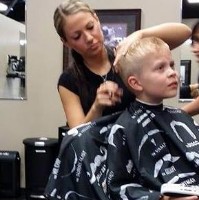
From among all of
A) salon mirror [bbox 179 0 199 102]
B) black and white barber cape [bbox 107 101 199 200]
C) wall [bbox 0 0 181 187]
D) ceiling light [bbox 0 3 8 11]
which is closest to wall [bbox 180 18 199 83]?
salon mirror [bbox 179 0 199 102]

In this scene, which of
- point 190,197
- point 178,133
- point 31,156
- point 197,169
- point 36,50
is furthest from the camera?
point 36,50

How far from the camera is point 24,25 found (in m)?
3.77

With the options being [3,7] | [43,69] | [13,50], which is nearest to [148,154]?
[43,69]

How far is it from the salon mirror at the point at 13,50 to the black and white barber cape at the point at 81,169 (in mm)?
2731

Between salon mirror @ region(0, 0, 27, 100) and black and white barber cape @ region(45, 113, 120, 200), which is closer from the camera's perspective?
black and white barber cape @ region(45, 113, 120, 200)

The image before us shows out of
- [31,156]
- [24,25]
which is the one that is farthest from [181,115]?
[24,25]

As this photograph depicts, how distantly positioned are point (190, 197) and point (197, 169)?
0.21 m

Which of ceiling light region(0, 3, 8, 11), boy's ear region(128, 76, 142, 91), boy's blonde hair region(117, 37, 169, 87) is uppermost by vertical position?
ceiling light region(0, 3, 8, 11)

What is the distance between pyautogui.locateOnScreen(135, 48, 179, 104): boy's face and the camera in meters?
1.27

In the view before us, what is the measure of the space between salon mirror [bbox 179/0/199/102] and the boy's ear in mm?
2220

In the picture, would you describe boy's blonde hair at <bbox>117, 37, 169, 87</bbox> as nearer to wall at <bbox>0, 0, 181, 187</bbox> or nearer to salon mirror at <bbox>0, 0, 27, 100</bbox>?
wall at <bbox>0, 0, 181, 187</bbox>

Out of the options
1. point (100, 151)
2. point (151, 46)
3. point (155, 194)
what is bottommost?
point (155, 194)

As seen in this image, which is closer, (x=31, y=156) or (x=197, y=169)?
(x=197, y=169)

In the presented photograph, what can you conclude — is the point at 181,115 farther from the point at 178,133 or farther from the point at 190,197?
the point at 190,197
